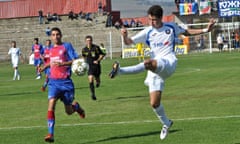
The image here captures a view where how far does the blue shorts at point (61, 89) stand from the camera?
12953 millimetres

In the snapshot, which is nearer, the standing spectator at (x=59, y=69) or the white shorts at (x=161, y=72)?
the white shorts at (x=161, y=72)

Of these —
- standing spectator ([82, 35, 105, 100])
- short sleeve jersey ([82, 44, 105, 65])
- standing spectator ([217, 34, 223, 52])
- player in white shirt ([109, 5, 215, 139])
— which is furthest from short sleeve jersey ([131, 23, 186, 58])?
standing spectator ([217, 34, 223, 52])

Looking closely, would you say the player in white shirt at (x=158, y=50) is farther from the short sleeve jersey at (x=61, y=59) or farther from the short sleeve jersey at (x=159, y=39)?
the short sleeve jersey at (x=61, y=59)

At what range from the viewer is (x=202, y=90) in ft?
Result: 73.6

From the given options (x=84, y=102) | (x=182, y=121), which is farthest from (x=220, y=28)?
(x=182, y=121)

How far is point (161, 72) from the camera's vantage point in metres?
11.1

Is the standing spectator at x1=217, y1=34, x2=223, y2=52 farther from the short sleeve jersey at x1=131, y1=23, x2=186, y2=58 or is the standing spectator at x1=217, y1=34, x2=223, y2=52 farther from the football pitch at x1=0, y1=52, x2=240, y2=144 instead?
the short sleeve jersey at x1=131, y1=23, x2=186, y2=58

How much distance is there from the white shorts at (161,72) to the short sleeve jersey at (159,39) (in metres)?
0.19

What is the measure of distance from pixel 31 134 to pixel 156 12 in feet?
14.0

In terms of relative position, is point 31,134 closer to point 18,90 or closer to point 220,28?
point 18,90

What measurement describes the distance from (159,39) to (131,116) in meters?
4.79

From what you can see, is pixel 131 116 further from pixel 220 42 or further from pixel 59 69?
pixel 220 42

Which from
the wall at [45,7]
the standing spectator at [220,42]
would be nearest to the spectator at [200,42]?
the standing spectator at [220,42]

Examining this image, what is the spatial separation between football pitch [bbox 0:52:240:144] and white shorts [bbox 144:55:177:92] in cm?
115
